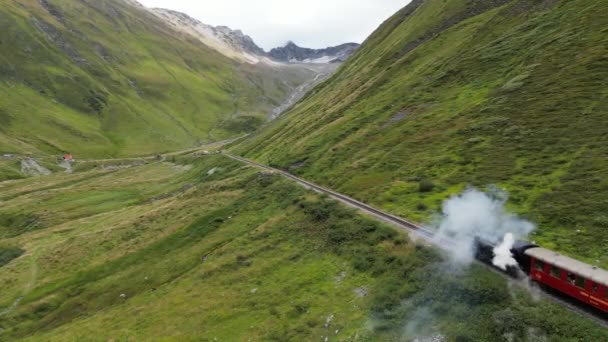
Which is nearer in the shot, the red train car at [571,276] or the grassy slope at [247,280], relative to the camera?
the red train car at [571,276]

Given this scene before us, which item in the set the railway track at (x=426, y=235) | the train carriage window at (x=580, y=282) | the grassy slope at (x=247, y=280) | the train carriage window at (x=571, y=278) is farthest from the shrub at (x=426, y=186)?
the train carriage window at (x=580, y=282)

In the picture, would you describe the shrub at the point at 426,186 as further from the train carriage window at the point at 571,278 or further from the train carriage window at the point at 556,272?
the train carriage window at the point at 571,278

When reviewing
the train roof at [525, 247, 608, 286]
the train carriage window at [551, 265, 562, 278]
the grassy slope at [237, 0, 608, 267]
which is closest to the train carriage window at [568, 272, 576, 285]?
the train roof at [525, 247, 608, 286]

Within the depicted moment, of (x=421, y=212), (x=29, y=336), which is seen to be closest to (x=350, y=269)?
(x=421, y=212)

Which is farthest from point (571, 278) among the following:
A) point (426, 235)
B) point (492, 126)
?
point (492, 126)

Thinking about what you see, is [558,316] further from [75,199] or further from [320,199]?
[75,199]
